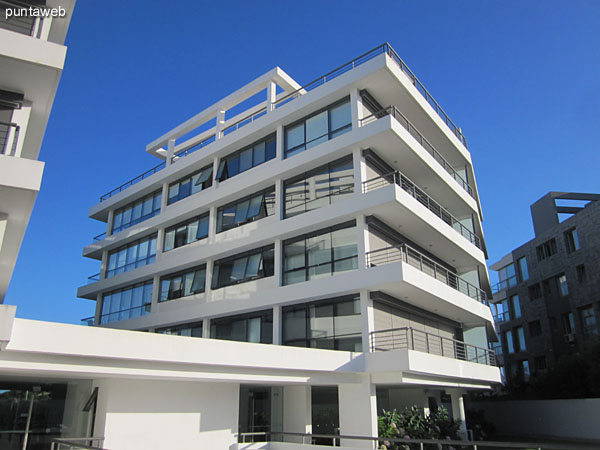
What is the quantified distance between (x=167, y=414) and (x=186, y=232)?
541 inches

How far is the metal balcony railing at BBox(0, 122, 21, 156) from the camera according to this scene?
11062mm

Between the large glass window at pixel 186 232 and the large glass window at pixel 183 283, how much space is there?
1561 millimetres

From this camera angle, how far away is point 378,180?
20469 mm

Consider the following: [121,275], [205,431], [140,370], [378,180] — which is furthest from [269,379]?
[121,275]

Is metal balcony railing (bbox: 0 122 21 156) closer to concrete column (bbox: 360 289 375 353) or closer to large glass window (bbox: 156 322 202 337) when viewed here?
concrete column (bbox: 360 289 375 353)

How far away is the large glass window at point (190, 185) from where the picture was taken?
25984 mm

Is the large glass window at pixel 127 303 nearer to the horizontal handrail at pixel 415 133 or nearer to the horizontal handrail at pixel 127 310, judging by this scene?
the horizontal handrail at pixel 127 310

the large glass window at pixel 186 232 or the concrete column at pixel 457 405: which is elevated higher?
the large glass window at pixel 186 232

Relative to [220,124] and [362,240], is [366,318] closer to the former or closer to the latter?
[362,240]

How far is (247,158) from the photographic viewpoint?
2412cm

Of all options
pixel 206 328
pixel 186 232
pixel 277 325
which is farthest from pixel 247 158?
pixel 277 325

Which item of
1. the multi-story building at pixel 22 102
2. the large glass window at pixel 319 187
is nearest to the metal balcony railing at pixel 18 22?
the multi-story building at pixel 22 102

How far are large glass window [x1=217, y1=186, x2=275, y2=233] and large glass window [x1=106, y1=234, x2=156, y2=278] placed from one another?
6.07 metres

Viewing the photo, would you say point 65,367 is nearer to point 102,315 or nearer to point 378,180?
point 378,180
